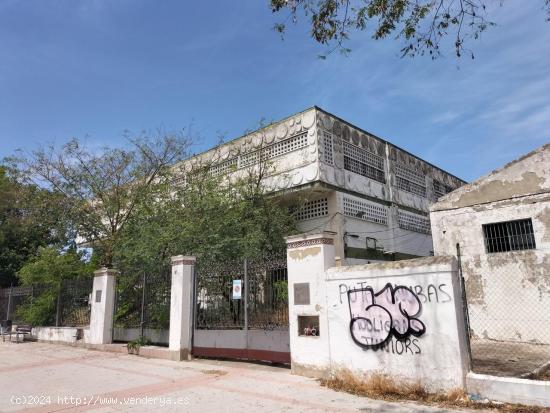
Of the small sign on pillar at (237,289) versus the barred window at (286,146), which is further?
the barred window at (286,146)

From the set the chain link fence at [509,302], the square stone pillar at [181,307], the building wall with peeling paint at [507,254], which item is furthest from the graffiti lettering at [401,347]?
the building wall with peeling paint at [507,254]

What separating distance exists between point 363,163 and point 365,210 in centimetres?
228

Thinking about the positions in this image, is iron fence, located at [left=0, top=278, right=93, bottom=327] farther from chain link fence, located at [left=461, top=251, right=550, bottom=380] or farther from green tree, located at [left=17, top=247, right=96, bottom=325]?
chain link fence, located at [left=461, top=251, right=550, bottom=380]

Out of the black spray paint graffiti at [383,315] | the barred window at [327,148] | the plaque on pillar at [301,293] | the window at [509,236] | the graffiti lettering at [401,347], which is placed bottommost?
the graffiti lettering at [401,347]

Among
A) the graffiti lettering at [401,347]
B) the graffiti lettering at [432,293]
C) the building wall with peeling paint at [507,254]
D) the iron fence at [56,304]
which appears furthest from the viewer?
the iron fence at [56,304]

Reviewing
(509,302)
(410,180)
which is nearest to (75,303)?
(509,302)

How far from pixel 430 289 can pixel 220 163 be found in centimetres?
1538

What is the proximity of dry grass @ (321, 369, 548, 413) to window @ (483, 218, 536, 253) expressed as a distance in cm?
783

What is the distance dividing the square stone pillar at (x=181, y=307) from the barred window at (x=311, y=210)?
859 cm

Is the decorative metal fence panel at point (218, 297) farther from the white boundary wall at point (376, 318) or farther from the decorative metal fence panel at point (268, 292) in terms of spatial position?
the white boundary wall at point (376, 318)

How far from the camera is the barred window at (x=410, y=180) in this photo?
73.8ft

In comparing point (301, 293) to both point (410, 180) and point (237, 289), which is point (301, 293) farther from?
point (410, 180)

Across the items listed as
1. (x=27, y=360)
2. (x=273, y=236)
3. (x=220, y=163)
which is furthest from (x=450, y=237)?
(x=27, y=360)

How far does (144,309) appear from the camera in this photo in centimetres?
1259
